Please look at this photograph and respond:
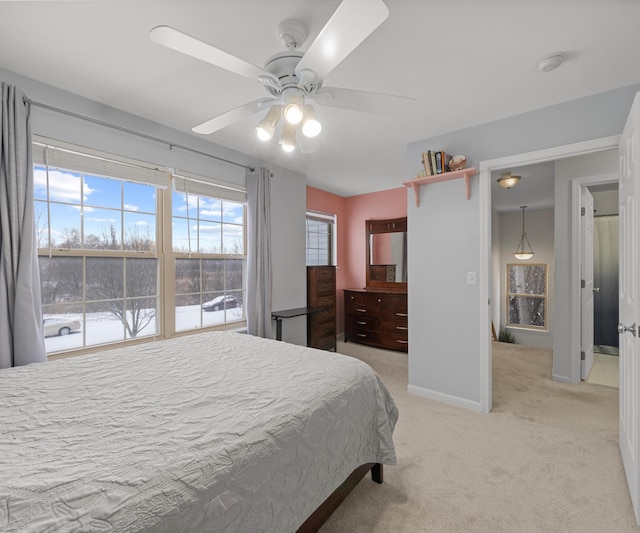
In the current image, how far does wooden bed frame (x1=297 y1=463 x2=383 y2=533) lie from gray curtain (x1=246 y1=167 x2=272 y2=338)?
192 centimetres

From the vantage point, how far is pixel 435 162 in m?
2.80

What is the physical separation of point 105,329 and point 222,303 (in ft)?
3.54

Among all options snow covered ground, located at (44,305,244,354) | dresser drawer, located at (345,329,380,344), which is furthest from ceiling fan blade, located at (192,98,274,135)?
dresser drawer, located at (345,329,380,344)

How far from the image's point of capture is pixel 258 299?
336 cm

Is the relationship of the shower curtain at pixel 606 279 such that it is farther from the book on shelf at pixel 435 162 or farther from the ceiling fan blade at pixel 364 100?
the ceiling fan blade at pixel 364 100

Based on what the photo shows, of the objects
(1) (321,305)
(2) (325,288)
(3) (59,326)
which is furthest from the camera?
(2) (325,288)

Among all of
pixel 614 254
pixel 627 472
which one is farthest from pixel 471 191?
pixel 614 254

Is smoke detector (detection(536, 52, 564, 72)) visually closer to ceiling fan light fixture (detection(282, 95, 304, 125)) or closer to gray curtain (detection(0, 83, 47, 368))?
ceiling fan light fixture (detection(282, 95, 304, 125))

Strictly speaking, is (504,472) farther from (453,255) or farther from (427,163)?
(427,163)

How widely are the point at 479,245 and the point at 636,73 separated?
4.59ft

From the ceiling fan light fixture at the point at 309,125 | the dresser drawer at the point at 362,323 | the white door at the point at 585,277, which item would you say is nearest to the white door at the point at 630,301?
the white door at the point at 585,277

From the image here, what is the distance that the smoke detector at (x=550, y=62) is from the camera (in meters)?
1.79

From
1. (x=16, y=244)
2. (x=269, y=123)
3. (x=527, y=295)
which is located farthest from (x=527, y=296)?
(x=16, y=244)

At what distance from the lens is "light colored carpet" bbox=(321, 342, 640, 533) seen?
5.03ft
